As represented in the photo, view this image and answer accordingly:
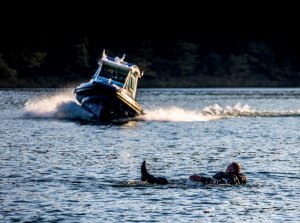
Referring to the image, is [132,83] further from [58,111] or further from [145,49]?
[145,49]

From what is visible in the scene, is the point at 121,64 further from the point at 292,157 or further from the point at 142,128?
the point at 292,157

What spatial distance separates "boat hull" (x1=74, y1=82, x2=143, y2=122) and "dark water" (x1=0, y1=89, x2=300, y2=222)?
38.3 inches

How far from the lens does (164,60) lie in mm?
156250

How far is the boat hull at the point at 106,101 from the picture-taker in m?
59.5

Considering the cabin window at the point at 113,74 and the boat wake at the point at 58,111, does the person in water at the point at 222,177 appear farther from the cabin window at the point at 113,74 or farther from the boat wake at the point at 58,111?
the boat wake at the point at 58,111

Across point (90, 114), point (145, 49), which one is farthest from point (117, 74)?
point (145, 49)

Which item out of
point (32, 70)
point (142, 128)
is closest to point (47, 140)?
point (142, 128)

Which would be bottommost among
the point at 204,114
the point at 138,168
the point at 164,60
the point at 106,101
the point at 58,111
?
the point at 138,168

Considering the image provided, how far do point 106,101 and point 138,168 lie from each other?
2397 centimetres

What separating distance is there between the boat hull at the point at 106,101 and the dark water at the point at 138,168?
3.19 ft

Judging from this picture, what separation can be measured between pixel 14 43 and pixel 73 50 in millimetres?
9626

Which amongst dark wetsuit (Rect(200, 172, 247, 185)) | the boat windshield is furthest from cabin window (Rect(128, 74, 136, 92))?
dark wetsuit (Rect(200, 172, 247, 185))

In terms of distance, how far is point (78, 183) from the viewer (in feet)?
104

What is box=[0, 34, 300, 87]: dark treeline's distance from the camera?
140875 mm
